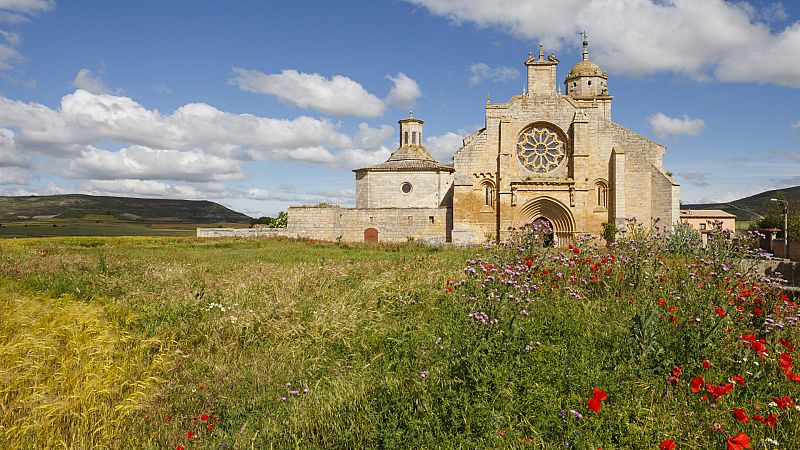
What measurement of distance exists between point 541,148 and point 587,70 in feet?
41.5

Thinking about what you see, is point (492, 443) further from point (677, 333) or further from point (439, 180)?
point (439, 180)

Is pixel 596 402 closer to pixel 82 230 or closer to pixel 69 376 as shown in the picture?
pixel 69 376

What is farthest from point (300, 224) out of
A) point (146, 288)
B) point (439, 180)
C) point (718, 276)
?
point (718, 276)

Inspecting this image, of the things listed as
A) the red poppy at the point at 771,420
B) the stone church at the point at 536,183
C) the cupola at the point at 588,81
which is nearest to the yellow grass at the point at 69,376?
the red poppy at the point at 771,420

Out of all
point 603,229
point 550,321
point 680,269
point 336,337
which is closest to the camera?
point 550,321

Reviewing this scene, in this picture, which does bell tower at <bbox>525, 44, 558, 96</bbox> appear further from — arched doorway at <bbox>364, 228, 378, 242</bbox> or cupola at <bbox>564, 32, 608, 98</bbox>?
arched doorway at <bbox>364, 228, 378, 242</bbox>

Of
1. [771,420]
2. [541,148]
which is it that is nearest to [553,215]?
[541,148]

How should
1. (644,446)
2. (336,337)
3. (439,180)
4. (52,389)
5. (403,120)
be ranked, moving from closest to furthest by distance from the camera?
(644,446) < (52,389) < (336,337) < (439,180) < (403,120)

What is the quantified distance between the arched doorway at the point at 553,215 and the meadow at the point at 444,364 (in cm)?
2132

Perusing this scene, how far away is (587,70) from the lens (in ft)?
125

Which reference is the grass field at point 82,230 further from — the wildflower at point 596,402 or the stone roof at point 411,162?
the wildflower at point 596,402

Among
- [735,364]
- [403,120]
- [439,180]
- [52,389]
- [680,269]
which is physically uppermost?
[403,120]

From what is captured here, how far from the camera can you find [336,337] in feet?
21.0

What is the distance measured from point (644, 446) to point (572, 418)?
1.69 ft
